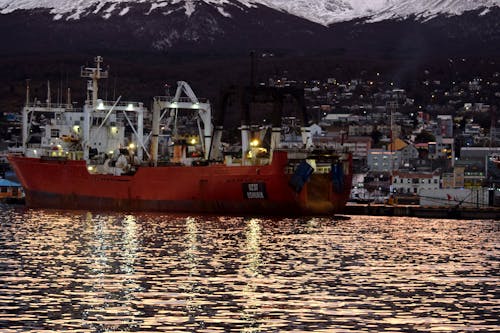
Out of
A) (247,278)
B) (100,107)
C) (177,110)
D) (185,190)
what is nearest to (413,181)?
(177,110)

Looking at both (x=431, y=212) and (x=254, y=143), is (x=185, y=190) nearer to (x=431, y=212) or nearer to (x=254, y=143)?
(x=254, y=143)

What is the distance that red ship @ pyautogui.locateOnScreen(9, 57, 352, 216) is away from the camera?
81.2 m

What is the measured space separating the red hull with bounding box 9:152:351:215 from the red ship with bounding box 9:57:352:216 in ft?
0.19

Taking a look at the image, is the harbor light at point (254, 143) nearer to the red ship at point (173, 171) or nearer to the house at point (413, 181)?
the red ship at point (173, 171)

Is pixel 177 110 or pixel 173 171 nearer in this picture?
pixel 173 171

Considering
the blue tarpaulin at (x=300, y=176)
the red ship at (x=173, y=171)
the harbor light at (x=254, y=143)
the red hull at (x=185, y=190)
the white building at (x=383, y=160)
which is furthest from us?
the white building at (x=383, y=160)

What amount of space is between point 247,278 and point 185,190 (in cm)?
3871

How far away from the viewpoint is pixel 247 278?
153ft

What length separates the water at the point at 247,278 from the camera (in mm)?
37438

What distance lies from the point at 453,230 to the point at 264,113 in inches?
4817

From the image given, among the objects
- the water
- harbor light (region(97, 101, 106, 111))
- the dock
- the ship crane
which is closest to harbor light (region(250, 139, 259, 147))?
the ship crane

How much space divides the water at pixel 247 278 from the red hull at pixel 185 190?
26.3ft

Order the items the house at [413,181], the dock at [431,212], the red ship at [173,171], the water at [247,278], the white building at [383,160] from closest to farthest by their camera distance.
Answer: the water at [247,278] → the red ship at [173,171] → the dock at [431,212] → the house at [413,181] → the white building at [383,160]

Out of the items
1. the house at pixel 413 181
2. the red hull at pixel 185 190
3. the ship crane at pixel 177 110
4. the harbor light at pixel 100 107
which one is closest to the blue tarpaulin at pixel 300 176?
the red hull at pixel 185 190
